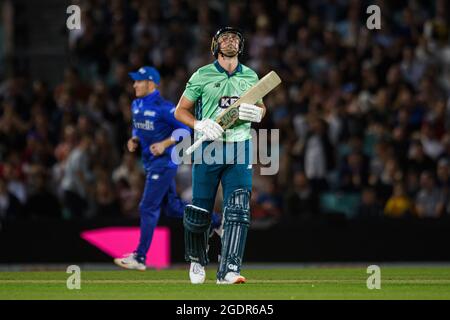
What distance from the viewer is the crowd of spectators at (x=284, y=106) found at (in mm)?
17484

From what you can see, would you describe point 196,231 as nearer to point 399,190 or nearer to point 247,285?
point 247,285

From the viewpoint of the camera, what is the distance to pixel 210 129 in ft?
35.7

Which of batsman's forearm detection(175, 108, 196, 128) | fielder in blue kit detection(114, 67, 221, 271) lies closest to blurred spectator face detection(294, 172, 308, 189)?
fielder in blue kit detection(114, 67, 221, 271)

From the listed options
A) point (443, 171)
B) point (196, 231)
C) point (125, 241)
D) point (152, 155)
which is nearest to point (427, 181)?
point (443, 171)

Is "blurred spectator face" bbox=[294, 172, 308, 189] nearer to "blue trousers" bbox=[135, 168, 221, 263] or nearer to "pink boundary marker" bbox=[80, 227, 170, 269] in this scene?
"pink boundary marker" bbox=[80, 227, 170, 269]

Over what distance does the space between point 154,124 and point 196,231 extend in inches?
110

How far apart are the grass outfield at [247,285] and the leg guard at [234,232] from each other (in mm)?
212

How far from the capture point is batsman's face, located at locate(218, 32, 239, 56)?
1113cm

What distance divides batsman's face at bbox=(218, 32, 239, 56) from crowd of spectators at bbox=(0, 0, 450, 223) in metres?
5.96

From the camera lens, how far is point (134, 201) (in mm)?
17391

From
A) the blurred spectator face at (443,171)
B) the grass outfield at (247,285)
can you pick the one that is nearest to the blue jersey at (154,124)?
the grass outfield at (247,285)

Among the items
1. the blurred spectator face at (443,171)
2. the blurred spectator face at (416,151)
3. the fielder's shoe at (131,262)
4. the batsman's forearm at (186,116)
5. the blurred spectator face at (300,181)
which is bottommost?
the fielder's shoe at (131,262)

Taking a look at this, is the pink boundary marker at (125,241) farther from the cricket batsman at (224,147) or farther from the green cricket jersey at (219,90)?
the green cricket jersey at (219,90)
